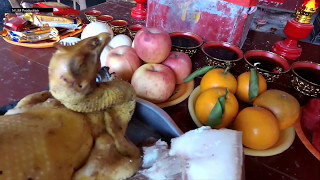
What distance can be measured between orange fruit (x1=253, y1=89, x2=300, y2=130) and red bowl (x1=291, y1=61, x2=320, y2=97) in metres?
0.21

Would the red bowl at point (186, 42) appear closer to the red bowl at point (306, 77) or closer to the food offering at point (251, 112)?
the food offering at point (251, 112)

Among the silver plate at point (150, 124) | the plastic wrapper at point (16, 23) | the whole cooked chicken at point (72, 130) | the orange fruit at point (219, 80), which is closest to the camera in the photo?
the whole cooked chicken at point (72, 130)

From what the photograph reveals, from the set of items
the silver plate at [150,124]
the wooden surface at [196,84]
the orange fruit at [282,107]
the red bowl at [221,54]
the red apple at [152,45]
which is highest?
the red apple at [152,45]

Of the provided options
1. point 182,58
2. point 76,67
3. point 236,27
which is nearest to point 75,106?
point 76,67

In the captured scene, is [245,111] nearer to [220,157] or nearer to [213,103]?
[213,103]

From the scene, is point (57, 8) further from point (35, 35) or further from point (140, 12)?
point (140, 12)

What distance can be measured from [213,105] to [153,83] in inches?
6.7

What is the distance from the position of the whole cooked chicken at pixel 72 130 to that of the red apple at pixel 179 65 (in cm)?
31

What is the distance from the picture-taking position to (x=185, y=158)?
0.43m

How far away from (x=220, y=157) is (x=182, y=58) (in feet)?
1.37

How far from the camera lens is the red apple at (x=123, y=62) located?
71 centimetres

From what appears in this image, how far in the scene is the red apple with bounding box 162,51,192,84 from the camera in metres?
0.75

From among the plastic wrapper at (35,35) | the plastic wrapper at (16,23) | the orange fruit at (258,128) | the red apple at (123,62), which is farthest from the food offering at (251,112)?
the plastic wrapper at (16,23)

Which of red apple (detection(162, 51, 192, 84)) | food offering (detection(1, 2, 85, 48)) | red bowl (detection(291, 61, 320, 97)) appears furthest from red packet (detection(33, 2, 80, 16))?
red bowl (detection(291, 61, 320, 97))
